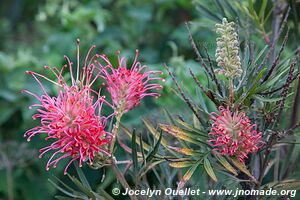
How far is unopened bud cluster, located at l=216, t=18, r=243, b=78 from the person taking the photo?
75 centimetres

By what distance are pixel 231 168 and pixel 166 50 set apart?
1.37 m

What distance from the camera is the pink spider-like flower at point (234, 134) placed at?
0.75 m

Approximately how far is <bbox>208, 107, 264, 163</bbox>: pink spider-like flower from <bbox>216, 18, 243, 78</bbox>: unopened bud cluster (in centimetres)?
6

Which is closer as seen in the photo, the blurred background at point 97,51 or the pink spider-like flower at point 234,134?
the pink spider-like flower at point 234,134

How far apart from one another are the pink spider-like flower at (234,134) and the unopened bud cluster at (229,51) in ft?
0.18

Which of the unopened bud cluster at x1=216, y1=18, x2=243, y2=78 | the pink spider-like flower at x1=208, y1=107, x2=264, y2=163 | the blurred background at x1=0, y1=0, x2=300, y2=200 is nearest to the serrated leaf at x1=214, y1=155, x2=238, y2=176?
the pink spider-like flower at x1=208, y1=107, x2=264, y2=163

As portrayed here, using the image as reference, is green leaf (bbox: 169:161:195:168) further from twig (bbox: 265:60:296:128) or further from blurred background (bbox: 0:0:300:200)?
blurred background (bbox: 0:0:300:200)

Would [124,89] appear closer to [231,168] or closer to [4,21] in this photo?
[231,168]

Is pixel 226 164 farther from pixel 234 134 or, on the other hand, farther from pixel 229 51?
pixel 229 51

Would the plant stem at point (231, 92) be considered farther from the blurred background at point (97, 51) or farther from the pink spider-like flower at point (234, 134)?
the blurred background at point (97, 51)

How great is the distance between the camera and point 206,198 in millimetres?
850

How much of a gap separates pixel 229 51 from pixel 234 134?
112mm

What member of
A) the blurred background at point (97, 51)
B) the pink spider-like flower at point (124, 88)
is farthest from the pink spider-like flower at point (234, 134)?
the blurred background at point (97, 51)

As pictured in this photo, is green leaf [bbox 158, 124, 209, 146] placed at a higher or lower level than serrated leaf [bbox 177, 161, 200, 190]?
higher
